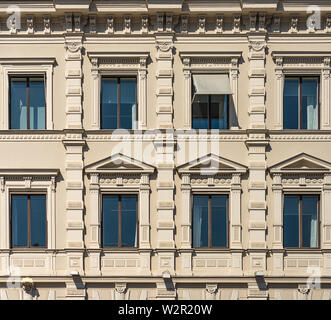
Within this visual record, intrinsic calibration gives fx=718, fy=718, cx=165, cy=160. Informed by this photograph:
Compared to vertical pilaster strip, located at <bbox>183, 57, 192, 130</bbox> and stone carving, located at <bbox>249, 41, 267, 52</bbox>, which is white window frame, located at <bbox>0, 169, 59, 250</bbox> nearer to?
vertical pilaster strip, located at <bbox>183, 57, 192, 130</bbox>

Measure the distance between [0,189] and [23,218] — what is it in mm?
1181

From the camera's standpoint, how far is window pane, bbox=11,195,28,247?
22.9 m

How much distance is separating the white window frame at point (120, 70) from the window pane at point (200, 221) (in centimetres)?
297

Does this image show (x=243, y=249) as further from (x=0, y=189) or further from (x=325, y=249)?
(x=0, y=189)

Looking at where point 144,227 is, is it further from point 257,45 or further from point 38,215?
point 257,45

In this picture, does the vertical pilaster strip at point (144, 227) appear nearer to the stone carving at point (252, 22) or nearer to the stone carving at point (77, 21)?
the stone carving at point (77, 21)

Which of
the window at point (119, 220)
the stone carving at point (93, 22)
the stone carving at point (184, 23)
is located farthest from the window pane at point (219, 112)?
the stone carving at point (93, 22)

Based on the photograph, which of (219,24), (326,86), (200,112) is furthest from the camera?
(200,112)

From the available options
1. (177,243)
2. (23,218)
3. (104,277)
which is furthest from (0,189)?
(177,243)

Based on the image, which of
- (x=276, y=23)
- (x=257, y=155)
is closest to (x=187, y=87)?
(x=257, y=155)

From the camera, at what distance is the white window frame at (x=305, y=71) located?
23016 millimetres

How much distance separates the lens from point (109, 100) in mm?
23344

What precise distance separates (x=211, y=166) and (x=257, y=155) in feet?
4.93

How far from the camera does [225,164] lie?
22.8 meters
